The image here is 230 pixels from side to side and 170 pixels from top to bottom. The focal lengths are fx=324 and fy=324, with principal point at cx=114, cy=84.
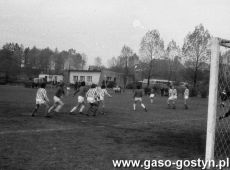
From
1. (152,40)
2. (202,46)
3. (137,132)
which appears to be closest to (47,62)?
(152,40)

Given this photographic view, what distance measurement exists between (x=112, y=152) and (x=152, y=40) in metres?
54.7

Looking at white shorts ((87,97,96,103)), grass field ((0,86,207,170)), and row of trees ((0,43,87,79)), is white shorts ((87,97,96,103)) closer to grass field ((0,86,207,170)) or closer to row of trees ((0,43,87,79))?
grass field ((0,86,207,170))

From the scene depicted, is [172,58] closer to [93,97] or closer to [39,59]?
[93,97]

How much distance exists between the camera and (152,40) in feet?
200

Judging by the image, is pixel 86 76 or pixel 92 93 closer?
pixel 92 93

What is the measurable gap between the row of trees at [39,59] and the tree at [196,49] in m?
40.9

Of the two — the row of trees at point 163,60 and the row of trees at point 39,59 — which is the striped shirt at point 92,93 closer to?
the row of trees at point 163,60

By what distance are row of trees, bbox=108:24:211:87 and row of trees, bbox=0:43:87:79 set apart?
1083 inches

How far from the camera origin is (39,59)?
117500 mm

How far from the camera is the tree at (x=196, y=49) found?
5059 cm

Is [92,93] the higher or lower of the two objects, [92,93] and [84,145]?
the higher

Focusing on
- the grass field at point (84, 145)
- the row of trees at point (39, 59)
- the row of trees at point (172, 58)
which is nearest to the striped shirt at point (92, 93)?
the grass field at point (84, 145)

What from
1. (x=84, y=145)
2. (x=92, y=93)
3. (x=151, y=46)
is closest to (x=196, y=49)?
(x=151, y=46)

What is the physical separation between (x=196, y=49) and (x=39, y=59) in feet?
255
